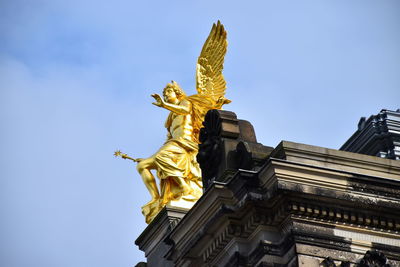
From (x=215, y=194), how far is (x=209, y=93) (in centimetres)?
1092

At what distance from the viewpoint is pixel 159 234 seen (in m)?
32.6

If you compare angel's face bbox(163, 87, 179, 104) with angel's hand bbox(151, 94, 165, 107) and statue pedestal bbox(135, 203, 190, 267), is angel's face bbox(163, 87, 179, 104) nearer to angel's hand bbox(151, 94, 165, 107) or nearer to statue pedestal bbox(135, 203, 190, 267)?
angel's hand bbox(151, 94, 165, 107)

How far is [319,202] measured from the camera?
2317 centimetres

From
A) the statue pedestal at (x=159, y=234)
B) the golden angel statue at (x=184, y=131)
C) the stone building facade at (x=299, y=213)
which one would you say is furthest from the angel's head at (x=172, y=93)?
the stone building facade at (x=299, y=213)

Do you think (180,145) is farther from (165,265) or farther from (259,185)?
(259,185)

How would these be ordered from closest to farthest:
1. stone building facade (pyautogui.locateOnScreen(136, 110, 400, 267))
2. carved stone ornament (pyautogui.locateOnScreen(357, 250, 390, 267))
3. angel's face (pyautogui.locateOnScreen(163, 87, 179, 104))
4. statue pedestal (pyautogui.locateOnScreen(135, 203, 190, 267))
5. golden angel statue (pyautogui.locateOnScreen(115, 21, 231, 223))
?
1. carved stone ornament (pyautogui.locateOnScreen(357, 250, 390, 267))
2. stone building facade (pyautogui.locateOnScreen(136, 110, 400, 267))
3. statue pedestal (pyautogui.locateOnScreen(135, 203, 190, 267))
4. golden angel statue (pyautogui.locateOnScreen(115, 21, 231, 223))
5. angel's face (pyautogui.locateOnScreen(163, 87, 179, 104))

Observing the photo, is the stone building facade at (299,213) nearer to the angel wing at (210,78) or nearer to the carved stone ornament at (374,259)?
the carved stone ornament at (374,259)

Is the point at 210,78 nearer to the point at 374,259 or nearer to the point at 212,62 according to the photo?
the point at 212,62

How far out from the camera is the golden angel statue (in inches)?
1326

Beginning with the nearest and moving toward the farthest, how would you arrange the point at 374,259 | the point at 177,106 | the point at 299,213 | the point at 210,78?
the point at 374,259 → the point at 299,213 → the point at 177,106 → the point at 210,78

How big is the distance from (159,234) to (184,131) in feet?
10.4

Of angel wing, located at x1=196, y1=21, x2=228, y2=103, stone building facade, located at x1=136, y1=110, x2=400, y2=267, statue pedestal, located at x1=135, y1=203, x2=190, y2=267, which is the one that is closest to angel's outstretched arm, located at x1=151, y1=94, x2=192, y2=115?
angel wing, located at x1=196, y1=21, x2=228, y2=103

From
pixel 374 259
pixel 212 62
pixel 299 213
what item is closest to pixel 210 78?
pixel 212 62

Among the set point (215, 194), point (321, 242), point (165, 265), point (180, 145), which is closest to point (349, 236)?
point (321, 242)
